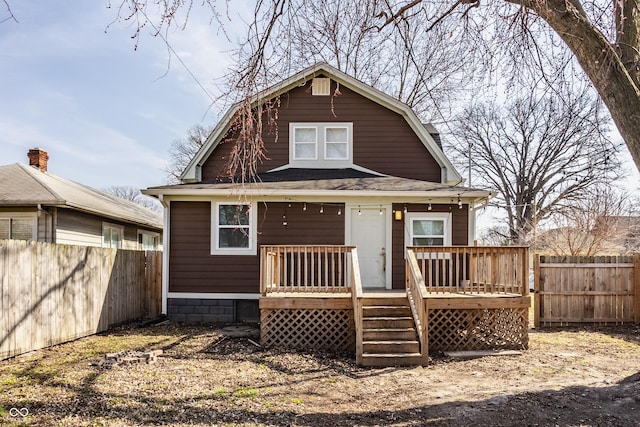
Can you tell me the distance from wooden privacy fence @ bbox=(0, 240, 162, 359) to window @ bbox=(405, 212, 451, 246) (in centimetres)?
676

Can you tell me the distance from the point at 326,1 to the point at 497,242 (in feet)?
100

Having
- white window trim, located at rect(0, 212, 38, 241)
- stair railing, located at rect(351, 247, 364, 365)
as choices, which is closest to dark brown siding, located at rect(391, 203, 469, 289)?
stair railing, located at rect(351, 247, 364, 365)

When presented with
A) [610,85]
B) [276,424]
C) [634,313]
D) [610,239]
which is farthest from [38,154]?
[610,239]

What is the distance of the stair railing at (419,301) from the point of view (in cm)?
735

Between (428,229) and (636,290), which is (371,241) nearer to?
(428,229)

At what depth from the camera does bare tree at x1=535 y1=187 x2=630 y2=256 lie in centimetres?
1825

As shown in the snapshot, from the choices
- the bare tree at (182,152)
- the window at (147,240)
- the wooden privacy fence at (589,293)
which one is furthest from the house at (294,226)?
the bare tree at (182,152)

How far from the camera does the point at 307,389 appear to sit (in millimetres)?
5871

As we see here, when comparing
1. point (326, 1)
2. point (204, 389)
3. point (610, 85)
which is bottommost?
point (204, 389)

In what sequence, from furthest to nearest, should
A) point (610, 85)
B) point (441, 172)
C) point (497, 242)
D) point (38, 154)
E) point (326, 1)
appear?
point (497, 242) < point (38, 154) < point (441, 172) < point (326, 1) < point (610, 85)

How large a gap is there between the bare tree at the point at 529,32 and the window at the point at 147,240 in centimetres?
1371

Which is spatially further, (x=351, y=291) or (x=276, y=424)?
(x=351, y=291)

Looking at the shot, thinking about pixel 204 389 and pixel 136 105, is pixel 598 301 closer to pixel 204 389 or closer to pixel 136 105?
pixel 204 389

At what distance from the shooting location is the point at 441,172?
40.4ft
